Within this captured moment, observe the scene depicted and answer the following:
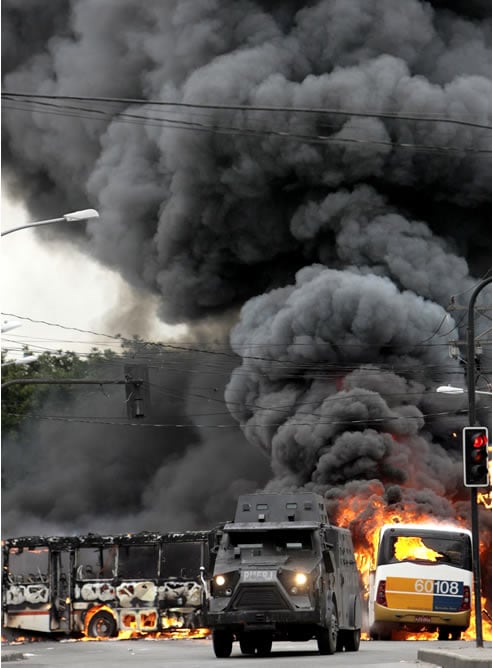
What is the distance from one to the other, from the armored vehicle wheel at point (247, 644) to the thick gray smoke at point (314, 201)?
24.9 metres

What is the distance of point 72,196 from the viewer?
228 ft

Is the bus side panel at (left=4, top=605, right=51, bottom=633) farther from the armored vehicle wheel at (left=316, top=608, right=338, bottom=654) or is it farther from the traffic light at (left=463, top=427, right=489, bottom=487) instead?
the traffic light at (left=463, top=427, right=489, bottom=487)

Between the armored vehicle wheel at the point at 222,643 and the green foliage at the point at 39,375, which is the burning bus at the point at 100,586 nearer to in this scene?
the armored vehicle wheel at the point at 222,643

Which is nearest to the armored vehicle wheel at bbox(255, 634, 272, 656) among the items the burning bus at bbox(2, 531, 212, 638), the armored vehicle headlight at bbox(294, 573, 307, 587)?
the armored vehicle headlight at bbox(294, 573, 307, 587)

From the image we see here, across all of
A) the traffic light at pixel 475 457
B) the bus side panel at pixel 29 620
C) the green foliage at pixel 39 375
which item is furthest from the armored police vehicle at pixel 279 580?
the green foliage at pixel 39 375

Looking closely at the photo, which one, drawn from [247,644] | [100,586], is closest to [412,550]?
[100,586]

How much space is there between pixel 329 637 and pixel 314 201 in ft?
118

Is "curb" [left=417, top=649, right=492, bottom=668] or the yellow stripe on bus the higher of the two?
the yellow stripe on bus

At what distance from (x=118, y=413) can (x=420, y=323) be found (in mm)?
22162

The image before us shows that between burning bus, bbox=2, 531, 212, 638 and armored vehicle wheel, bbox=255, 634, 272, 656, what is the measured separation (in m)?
8.95

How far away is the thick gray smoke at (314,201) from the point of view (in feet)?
184

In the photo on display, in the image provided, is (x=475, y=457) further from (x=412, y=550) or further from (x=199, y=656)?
(x=412, y=550)

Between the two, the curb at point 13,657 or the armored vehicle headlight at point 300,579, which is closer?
the armored vehicle headlight at point 300,579

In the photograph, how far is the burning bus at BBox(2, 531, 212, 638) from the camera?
35844mm
